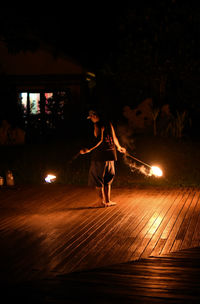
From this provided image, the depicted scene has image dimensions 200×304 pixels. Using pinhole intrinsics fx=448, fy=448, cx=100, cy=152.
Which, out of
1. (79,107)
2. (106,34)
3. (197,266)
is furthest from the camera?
(106,34)

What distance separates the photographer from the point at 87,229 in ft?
23.0

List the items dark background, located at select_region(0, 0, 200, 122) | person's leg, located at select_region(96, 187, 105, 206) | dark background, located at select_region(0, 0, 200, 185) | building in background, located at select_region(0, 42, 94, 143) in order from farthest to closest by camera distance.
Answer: building in background, located at select_region(0, 42, 94, 143), dark background, located at select_region(0, 0, 200, 122), dark background, located at select_region(0, 0, 200, 185), person's leg, located at select_region(96, 187, 105, 206)

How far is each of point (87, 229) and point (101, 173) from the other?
1720mm

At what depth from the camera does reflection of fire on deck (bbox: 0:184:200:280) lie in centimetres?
562

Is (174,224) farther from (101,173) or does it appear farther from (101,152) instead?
(101,152)

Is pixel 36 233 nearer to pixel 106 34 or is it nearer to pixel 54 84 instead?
pixel 54 84

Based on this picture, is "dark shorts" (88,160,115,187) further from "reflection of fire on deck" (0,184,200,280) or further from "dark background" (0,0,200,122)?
"dark background" (0,0,200,122)

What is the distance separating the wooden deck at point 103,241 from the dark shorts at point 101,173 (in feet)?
1.68

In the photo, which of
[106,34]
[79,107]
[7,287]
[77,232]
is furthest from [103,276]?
[106,34]

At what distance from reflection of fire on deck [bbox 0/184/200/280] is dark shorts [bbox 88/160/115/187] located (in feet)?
1.65

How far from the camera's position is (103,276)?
504 centimetres

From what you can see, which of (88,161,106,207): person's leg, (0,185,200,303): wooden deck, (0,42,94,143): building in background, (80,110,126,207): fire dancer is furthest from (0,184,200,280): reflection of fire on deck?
(0,42,94,143): building in background

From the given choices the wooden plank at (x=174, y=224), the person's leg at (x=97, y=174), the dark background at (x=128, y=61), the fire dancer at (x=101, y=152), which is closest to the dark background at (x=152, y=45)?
the dark background at (x=128, y=61)

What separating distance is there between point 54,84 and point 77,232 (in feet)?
47.9
